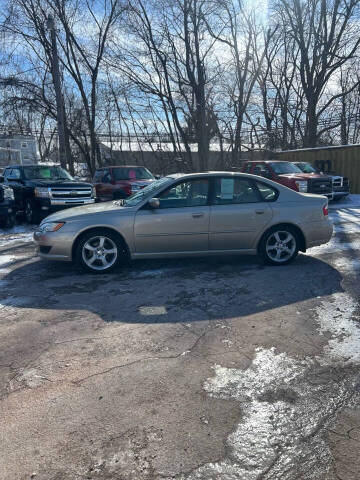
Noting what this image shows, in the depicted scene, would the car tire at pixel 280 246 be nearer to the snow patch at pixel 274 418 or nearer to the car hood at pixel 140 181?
the snow patch at pixel 274 418

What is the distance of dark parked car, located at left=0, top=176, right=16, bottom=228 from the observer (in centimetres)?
1012

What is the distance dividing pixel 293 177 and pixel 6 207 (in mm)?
9784

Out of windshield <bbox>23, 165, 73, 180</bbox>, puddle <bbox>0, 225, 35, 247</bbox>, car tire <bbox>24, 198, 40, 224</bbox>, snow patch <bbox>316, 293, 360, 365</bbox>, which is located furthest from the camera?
windshield <bbox>23, 165, 73, 180</bbox>

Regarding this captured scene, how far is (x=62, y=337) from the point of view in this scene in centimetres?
→ 377

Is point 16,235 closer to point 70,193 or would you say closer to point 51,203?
point 51,203

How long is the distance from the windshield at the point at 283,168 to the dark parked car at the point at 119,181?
476 cm

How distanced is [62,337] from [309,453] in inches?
99.1

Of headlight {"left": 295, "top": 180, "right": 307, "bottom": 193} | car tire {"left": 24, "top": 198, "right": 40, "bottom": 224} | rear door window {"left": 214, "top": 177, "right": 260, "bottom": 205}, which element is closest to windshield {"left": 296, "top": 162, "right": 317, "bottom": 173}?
headlight {"left": 295, "top": 180, "right": 307, "bottom": 193}

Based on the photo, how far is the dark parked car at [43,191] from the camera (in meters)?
11.1

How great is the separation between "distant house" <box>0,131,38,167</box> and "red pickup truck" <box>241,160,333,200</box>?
31.4 meters

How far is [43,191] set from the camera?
1109 centimetres

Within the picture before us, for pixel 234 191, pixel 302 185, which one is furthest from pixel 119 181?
pixel 234 191

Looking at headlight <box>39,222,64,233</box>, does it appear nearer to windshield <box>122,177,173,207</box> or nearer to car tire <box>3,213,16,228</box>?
windshield <box>122,177,173,207</box>

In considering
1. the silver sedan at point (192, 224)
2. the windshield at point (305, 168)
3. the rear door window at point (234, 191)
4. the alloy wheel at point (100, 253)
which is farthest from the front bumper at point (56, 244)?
the windshield at point (305, 168)
